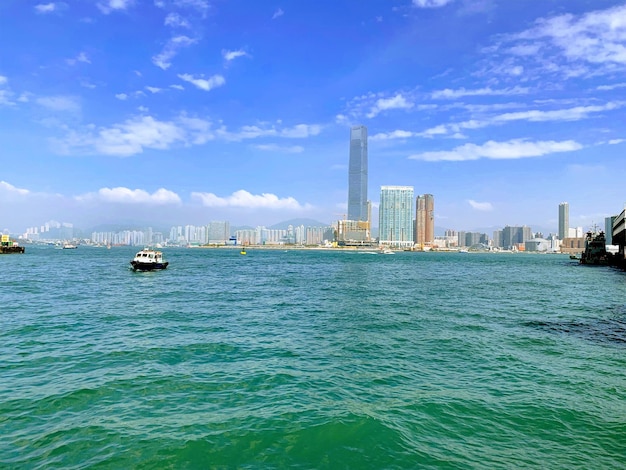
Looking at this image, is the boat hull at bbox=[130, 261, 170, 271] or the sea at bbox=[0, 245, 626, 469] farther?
the boat hull at bbox=[130, 261, 170, 271]

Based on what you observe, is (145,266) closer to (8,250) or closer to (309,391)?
(309,391)

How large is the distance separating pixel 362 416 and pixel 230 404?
4.05 m

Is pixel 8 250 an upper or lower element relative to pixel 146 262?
lower

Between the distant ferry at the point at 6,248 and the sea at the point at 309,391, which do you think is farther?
the distant ferry at the point at 6,248

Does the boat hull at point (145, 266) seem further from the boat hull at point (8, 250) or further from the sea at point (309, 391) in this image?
the boat hull at point (8, 250)

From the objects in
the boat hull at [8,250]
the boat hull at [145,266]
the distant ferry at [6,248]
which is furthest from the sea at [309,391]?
the distant ferry at [6,248]

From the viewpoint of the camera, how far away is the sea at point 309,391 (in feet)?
32.0

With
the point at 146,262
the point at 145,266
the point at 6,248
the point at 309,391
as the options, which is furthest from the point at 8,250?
the point at 309,391

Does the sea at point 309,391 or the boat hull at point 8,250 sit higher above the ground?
the boat hull at point 8,250

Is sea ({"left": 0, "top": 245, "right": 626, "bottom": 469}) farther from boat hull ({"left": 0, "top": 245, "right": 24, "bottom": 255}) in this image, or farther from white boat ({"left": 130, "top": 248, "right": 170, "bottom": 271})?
boat hull ({"left": 0, "top": 245, "right": 24, "bottom": 255})

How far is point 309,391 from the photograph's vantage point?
13.7m

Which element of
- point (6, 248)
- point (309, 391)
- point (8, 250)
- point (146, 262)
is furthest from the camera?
point (8, 250)

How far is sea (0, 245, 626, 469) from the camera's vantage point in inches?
384

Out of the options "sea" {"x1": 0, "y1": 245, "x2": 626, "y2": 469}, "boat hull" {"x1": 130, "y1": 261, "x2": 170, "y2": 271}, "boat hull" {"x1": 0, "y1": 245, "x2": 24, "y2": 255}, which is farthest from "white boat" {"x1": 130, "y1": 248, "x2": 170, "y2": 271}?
"boat hull" {"x1": 0, "y1": 245, "x2": 24, "y2": 255}
